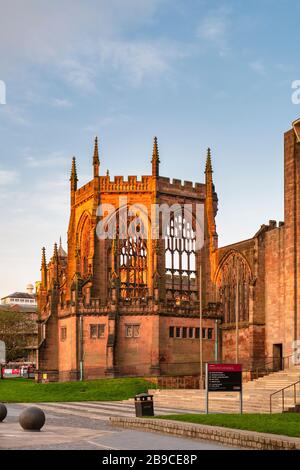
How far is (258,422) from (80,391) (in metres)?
31.6

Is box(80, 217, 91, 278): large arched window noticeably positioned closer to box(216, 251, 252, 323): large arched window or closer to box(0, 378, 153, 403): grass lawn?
box(216, 251, 252, 323): large arched window

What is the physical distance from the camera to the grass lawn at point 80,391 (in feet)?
173

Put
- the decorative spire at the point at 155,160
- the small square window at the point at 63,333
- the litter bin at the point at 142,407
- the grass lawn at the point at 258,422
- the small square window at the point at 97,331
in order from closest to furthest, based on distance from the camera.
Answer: the grass lawn at the point at 258,422 → the litter bin at the point at 142,407 → the small square window at the point at 97,331 → the small square window at the point at 63,333 → the decorative spire at the point at 155,160

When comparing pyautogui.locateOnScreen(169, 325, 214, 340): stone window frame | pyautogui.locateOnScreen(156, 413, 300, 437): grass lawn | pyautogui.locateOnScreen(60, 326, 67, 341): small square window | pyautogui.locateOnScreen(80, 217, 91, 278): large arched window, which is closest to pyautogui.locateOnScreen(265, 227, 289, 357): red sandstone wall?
pyautogui.locateOnScreen(169, 325, 214, 340): stone window frame

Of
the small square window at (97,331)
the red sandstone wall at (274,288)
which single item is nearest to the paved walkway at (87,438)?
the red sandstone wall at (274,288)

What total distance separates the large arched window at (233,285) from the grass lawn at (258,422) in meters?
32.8

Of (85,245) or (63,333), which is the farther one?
(85,245)

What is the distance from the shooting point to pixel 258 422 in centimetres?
2542

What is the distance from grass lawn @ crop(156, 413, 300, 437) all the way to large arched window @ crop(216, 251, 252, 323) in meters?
32.8

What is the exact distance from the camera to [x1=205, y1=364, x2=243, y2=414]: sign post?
3175 centimetres

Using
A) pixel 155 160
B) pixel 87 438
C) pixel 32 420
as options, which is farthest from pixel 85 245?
pixel 87 438

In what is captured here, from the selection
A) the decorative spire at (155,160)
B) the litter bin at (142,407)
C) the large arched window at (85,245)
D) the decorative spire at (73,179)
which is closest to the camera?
the litter bin at (142,407)

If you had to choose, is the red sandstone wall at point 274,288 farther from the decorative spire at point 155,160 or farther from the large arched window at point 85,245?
the large arched window at point 85,245

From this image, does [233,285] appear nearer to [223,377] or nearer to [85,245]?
[85,245]
